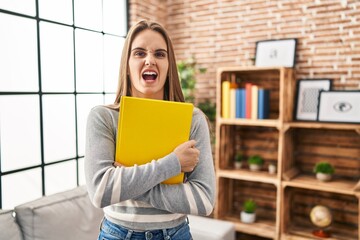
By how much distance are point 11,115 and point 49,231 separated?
0.95m

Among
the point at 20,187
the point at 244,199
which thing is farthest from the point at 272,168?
the point at 20,187

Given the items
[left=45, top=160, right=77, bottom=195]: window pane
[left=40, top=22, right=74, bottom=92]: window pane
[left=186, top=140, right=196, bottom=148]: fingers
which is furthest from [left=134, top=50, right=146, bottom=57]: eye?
[left=45, top=160, right=77, bottom=195]: window pane

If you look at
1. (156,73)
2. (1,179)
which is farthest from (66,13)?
(156,73)

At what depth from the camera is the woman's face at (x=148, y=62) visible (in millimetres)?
1088

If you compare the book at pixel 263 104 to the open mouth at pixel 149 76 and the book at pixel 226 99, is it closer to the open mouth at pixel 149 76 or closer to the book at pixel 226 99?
the book at pixel 226 99

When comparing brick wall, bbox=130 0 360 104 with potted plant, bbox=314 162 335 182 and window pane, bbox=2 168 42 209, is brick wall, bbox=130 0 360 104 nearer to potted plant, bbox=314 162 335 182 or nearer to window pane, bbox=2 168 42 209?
potted plant, bbox=314 162 335 182

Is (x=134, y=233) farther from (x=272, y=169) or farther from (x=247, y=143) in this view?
(x=247, y=143)

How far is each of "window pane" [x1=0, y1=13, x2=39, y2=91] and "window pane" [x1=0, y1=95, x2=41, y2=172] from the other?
0.33 feet

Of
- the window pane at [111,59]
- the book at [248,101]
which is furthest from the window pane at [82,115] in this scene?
the book at [248,101]

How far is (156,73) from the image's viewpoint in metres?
1.10

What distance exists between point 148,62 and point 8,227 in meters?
1.19

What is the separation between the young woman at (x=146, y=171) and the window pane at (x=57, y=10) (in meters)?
1.71

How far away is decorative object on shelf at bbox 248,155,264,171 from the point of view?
10.4 feet

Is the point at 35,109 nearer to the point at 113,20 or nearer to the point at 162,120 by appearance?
the point at 113,20
